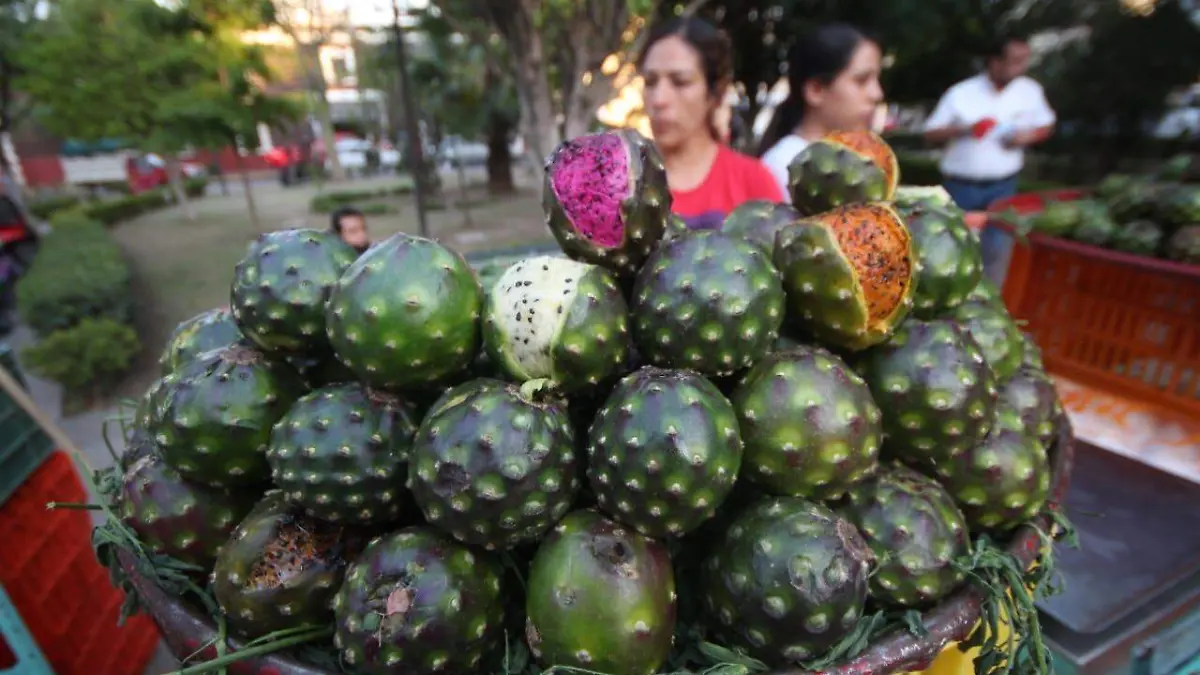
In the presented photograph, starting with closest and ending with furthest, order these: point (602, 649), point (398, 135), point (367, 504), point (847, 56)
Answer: point (602, 649) < point (367, 504) < point (847, 56) < point (398, 135)

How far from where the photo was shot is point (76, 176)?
29.6 m

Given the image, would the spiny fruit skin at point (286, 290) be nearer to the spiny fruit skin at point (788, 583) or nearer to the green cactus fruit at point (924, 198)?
the spiny fruit skin at point (788, 583)

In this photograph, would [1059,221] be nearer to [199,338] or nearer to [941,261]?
[941,261]

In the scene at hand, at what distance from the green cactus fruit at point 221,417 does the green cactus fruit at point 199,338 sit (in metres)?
0.22

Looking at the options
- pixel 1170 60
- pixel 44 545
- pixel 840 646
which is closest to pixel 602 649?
pixel 840 646

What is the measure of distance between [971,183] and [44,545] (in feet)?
18.2

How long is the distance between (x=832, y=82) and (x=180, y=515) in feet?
8.81

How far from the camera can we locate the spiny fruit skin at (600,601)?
42.8 inches

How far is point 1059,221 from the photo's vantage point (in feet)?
10.8

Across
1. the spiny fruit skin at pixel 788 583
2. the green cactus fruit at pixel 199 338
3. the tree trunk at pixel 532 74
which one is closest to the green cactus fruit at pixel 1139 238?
the spiny fruit skin at pixel 788 583

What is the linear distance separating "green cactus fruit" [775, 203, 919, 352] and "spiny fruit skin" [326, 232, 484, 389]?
2.21 ft

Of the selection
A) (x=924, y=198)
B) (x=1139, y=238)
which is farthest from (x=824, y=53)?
(x=1139, y=238)

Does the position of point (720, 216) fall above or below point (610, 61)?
below

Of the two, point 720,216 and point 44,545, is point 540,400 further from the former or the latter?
point 44,545
